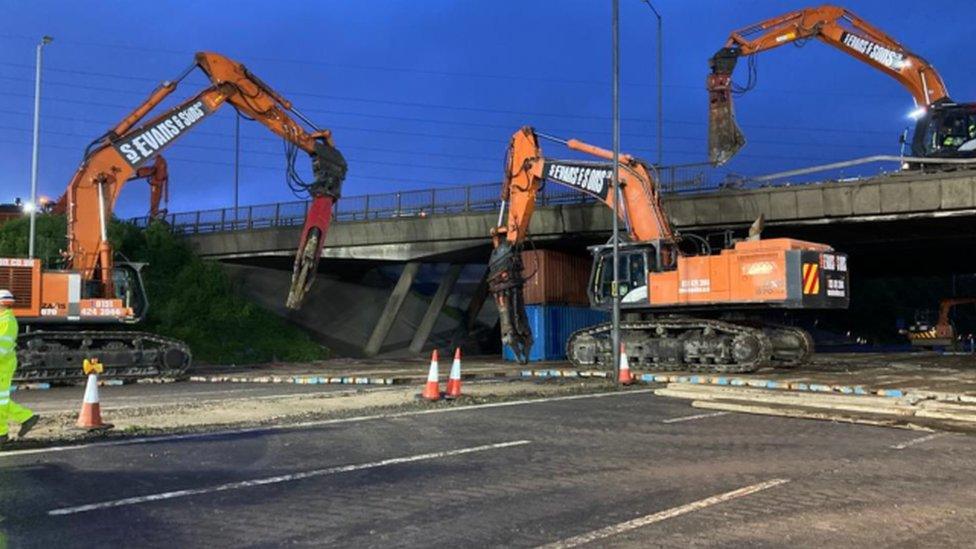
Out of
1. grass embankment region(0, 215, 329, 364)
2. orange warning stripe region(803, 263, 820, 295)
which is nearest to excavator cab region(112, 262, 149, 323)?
grass embankment region(0, 215, 329, 364)

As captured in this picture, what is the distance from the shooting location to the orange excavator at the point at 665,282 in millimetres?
18500

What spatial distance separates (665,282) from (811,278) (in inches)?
140

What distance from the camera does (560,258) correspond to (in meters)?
30.8

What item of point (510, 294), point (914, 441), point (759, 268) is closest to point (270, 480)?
point (914, 441)

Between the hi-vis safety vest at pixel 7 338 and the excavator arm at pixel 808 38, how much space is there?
74.8 ft

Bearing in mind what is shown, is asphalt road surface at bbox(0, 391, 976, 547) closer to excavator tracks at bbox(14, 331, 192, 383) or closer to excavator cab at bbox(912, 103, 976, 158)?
excavator tracks at bbox(14, 331, 192, 383)

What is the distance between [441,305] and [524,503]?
29.3 metres

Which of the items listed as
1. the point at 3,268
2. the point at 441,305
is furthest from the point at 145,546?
the point at 441,305

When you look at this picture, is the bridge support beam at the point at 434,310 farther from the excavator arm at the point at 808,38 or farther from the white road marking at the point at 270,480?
the white road marking at the point at 270,480

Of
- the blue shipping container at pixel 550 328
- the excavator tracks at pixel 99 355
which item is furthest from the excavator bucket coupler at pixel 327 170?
the blue shipping container at pixel 550 328

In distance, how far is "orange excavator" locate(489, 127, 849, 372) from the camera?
60.7 ft

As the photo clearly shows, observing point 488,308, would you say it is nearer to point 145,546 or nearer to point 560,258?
point 560,258

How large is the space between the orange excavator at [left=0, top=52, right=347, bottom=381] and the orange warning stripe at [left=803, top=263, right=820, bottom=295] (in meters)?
13.8

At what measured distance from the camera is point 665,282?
20219mm
